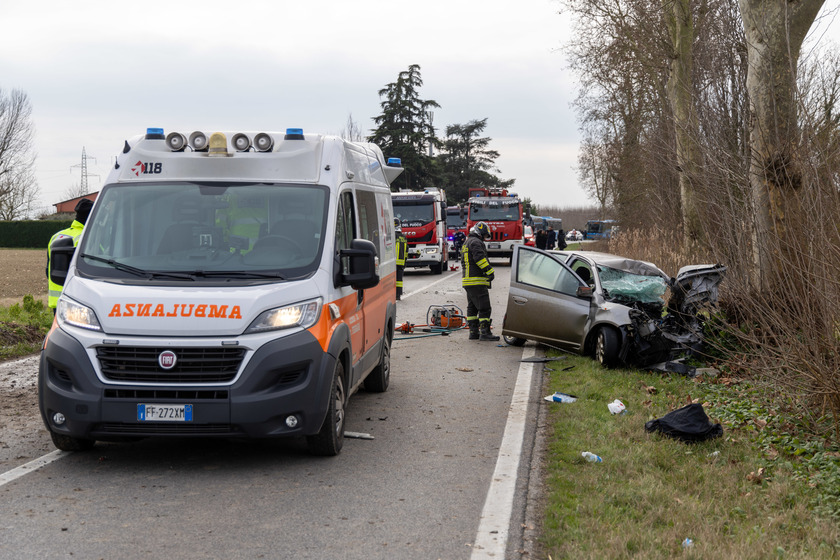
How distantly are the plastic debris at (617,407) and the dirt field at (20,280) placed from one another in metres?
14.1

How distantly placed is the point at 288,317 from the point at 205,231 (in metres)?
1.13

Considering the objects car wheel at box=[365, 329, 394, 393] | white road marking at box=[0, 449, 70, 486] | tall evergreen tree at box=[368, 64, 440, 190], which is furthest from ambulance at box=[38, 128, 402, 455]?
tall evergreen tree at box=[368, 64, 440, 190]

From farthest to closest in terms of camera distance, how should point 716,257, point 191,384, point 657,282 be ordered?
point 657,282, point 716,257, point 191,384

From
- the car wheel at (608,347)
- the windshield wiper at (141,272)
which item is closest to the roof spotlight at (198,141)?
the windshield wiper at (141,272)

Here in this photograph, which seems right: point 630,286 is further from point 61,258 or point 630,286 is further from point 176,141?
point 61,258

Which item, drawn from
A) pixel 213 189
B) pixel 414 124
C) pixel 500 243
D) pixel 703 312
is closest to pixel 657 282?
pixel 703 312

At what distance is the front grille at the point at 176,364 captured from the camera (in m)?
5.64

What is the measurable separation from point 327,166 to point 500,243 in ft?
102

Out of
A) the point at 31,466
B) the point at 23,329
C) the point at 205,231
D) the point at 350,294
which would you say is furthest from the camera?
the point at 23,329

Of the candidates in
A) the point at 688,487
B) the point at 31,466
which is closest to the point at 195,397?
the point at 31,466

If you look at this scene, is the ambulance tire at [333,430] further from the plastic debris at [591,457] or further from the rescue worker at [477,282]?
the rescue worker at [477,282]

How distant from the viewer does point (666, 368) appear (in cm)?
1021

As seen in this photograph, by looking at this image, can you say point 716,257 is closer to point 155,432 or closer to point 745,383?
point 745,383

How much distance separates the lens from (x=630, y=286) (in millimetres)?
11047
